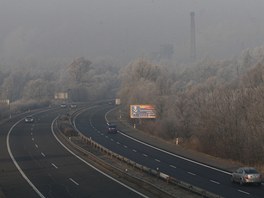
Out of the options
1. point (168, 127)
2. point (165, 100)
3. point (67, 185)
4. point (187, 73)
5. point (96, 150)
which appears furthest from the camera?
point (187, 73)

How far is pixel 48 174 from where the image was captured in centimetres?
3872

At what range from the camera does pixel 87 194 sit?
29906 mm

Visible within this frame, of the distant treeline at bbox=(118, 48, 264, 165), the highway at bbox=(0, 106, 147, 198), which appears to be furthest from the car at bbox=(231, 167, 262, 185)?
the distant treeline at bbox=(118, 48, 264, 165)

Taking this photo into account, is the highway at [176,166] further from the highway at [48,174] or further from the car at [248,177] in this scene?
the highway at [48,174]

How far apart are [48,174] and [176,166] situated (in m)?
10.1

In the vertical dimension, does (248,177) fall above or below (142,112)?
above

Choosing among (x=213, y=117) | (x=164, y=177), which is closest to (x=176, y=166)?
(x=164, y=177)

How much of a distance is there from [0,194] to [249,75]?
69.0m

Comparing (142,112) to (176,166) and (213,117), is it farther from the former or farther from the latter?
(176,166)

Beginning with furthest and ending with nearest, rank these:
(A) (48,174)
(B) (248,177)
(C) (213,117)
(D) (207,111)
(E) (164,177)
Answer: (D) (207,111)
(C) (213,117)
(A) (48,174)
(E) (164,177)
(B) (248,177)

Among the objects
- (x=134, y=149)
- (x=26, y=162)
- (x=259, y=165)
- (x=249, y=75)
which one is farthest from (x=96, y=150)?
(x=249, y=75)

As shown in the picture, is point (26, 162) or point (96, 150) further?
point (96, 150)

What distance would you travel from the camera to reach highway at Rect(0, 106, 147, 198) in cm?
3102

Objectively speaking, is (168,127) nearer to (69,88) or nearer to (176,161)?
(176,161)
